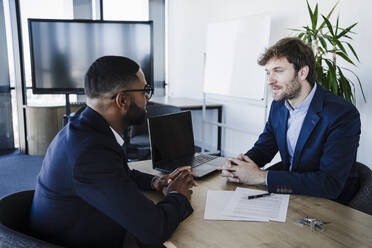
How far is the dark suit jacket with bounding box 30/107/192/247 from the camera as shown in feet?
3.26

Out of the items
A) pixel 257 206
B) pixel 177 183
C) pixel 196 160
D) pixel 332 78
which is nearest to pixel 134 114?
pixel 177 183

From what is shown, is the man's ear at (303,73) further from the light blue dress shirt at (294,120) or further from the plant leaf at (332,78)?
the plant leaf at (332,78)

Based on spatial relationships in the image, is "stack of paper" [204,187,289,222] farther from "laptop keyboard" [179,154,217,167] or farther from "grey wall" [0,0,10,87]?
"grey wall" [0,0,10,87]

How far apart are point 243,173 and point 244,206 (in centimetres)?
28

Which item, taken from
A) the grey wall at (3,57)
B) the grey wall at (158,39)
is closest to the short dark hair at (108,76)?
the grey wall at (3,57)

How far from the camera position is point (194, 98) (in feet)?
17.3

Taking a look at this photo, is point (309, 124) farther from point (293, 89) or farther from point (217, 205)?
point (217, 205)

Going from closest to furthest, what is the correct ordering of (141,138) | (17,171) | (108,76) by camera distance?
(108,76)
(141,138)
(17,171)

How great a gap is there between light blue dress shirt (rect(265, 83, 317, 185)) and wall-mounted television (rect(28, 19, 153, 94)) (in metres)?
2.38

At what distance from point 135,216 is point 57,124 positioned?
4.01 meters

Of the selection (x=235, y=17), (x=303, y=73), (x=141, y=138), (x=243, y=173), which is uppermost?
(x=235, y=17)

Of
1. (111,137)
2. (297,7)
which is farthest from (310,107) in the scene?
(297,7)

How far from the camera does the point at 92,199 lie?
1001mm

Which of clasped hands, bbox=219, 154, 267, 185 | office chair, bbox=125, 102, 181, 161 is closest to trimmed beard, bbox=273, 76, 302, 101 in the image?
clasped hands, bbox=219, 154, 267, 185
